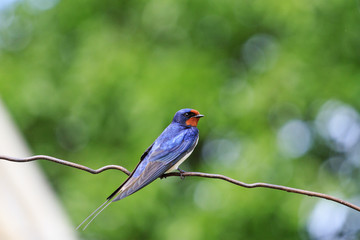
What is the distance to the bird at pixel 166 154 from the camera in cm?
327

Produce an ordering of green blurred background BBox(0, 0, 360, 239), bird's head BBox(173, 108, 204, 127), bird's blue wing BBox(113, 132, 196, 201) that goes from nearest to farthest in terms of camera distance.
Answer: bird's blue wing BBox(113, 132, 196, 201) → bird's head BBox(173, 108, 204, 127) → green blurred background BBox(0, 0, 360, 239)

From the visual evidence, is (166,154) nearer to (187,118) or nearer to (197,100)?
(187,118)

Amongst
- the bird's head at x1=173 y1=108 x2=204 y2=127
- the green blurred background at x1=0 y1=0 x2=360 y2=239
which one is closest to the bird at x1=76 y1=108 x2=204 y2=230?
the bird's head at x1=173 y1=108 x2=204 y2=127

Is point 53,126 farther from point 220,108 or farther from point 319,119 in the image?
point 319,119

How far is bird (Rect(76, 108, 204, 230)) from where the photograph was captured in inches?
129

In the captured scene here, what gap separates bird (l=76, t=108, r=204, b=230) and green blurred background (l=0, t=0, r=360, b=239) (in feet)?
8.32

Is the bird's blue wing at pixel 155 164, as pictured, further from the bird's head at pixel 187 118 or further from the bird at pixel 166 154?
the bird's head at pixel 187 118

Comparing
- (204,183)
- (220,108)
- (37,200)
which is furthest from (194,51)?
(37,200)

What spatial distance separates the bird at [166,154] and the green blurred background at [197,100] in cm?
254

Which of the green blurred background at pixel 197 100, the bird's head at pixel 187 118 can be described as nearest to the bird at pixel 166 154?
the bird's head at pixel 187 118

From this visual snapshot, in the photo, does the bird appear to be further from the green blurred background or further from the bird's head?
the green blurred background

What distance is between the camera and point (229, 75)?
8.05m

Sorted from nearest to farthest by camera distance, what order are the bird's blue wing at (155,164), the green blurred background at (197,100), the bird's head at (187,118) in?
the bird's blue wing at (155,164), the bird's head at (187,118), the green blurred background at (197,100)

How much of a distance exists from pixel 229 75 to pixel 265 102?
3.55 feet
